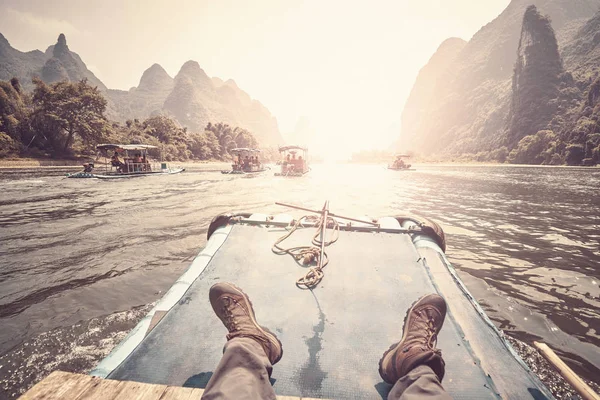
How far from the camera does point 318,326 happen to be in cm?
246

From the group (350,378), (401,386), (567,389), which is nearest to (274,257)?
(350,378)

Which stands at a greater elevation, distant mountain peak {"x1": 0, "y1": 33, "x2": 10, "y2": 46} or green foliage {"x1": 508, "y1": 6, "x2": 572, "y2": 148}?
distant mountain peak {"x1": 0, "y1": 33, "x2": 10, "y2": 46}

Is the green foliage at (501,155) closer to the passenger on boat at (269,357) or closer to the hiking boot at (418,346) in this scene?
the hiking boot at (418,346)

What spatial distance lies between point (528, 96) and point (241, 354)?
4600 inches

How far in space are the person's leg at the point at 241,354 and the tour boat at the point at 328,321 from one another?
0.86 ft

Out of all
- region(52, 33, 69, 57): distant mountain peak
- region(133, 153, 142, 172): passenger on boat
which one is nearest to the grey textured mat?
region(133, 153, 142, 172): passenger on boat

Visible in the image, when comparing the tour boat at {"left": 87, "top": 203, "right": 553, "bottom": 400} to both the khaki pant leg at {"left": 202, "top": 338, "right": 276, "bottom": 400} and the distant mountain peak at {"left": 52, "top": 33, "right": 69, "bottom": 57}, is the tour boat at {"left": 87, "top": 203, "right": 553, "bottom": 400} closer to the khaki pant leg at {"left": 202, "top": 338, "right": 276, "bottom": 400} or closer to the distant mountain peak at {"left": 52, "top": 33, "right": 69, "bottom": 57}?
the khaki pant leg at {"left": 202, "top": 338, "right": 276, "bottom": 400}

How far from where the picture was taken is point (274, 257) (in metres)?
3.67

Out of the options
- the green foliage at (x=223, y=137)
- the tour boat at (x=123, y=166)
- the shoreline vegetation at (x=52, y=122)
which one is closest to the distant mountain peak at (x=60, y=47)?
the green foliage at (x=223, y=137)

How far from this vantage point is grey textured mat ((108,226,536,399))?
1.93 metres

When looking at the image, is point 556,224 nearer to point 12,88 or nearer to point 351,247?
point 351,247

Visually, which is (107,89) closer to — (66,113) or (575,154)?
(66,113)

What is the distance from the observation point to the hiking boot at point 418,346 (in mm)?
1779

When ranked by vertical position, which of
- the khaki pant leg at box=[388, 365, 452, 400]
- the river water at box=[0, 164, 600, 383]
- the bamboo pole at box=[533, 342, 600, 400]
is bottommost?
the river water at box=[0, 164, 600, 383]
